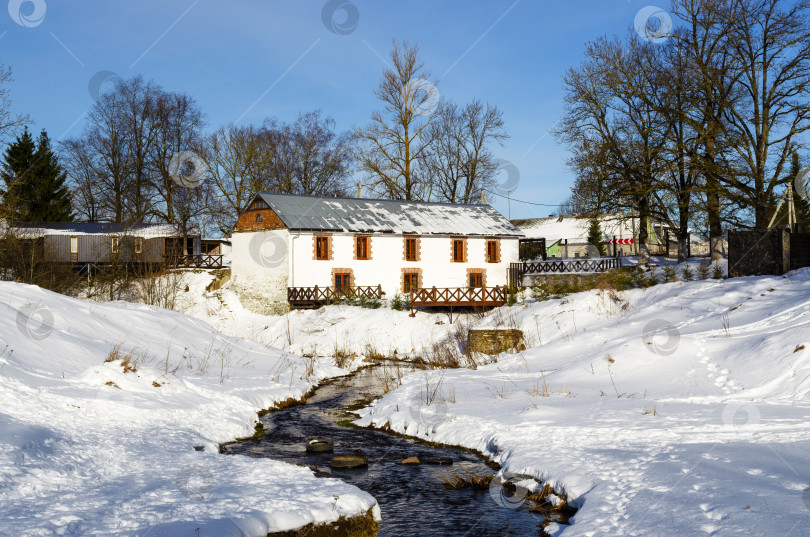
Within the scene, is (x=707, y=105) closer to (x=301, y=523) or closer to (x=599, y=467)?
(x=599, y=467)

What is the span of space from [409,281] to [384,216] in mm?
4310

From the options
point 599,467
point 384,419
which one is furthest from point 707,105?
point 599,467

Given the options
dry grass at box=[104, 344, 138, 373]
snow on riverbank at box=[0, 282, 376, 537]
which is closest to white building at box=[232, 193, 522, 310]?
snow on riverbank at box=[0, 282, 376, 537]

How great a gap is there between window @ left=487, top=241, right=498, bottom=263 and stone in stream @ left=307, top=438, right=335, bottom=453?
97.7 feet

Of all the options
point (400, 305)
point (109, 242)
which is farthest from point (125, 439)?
point (109, 242)

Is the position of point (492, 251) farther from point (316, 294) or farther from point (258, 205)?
point (258, 205)

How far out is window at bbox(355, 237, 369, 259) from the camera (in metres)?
35.8

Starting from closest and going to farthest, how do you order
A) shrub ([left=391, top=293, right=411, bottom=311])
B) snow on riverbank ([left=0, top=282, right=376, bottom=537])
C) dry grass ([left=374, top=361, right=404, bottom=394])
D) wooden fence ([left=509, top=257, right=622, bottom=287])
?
1. snow on riverbank ([left=0, top=282, right=376, bottom=537])
2. dry grass ([left=374, top=361, right=404, bottom=394])
3. shrub ([left=391, top=293, right=411, bottom=311])
4. wooden fence ([left=509, top=257, right=622, bottom=287])

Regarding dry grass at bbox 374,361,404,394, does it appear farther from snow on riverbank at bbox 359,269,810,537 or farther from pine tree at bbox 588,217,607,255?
pine tree at bbox 588,217,607,255

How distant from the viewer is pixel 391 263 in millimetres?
36656

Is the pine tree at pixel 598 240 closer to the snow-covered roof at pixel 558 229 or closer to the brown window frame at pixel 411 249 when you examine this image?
the snow-covered roof at pixel 558 229

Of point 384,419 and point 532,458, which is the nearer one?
point 532,458

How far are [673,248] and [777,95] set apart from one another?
3949 cm

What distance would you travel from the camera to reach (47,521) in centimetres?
568
